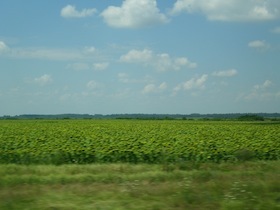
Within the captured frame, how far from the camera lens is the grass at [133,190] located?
6859mm

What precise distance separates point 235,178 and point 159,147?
6288 millimetres

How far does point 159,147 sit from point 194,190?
26.6ft

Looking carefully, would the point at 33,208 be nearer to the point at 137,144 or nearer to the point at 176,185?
the point at 176,185

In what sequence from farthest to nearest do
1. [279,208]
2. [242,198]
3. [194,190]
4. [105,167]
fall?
[105,167]
[194,190]
[242,198]
[279,208]

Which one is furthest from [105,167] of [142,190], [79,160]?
[142,190]

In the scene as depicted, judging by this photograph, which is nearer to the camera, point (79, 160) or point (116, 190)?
point (116, 190)

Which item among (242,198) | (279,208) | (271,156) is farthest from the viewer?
(271,156)

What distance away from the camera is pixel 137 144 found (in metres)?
16.5

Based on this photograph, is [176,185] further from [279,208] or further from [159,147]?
[159,147]

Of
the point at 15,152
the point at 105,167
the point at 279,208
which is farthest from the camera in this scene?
the point at 15,152

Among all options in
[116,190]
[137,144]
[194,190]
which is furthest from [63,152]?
[194,190]

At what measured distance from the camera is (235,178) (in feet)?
32.6

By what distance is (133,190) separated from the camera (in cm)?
812

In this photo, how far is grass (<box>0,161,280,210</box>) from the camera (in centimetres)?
686
